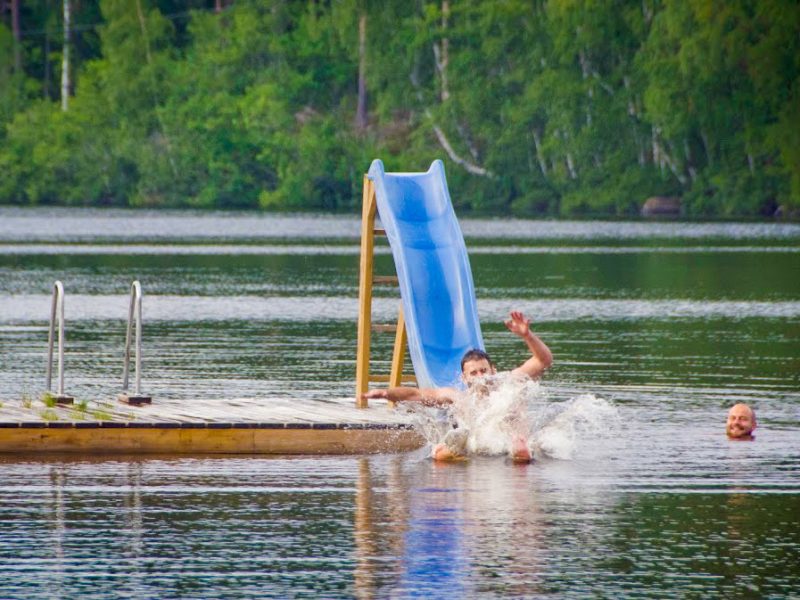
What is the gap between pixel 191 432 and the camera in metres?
16.5

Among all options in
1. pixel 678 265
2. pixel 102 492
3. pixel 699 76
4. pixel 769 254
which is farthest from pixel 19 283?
pixel 699 76

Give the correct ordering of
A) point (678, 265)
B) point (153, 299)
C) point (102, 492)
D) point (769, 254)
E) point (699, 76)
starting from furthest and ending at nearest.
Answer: point (699, 76)
point (769, 254)
point (678, 265)
point (153, 299)
point (102, 492)

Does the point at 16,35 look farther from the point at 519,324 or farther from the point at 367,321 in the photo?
the point at 519,324

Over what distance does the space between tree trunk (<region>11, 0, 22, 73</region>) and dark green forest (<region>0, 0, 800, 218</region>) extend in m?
0.21

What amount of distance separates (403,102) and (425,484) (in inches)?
3372

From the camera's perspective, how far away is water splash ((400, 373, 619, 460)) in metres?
16.6

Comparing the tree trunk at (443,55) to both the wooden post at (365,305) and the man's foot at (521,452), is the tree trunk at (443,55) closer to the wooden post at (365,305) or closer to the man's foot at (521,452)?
the wooden post at (365,305)

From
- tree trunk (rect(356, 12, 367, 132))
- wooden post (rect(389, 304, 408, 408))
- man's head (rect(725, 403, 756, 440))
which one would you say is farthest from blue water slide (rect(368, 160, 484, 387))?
tree trunk (rect(356, 12, 367, 132))

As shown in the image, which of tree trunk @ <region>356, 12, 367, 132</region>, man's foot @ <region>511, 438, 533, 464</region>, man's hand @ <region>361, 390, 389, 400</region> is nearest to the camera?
man's hand @ <region>361, 390, 389, 400</region>

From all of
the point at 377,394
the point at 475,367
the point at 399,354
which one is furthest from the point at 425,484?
the point at 399,354

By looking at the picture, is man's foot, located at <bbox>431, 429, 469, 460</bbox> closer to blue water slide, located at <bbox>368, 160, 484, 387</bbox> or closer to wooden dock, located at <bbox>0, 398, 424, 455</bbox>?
wooden dock, located at <bbox>0, 398, 424, 455</bbox>

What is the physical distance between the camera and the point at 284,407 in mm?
18016

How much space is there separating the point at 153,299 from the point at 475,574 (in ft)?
90.7

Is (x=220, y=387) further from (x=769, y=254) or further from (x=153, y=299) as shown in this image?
(x=769, y=254)
